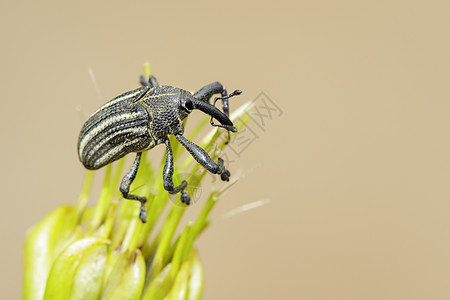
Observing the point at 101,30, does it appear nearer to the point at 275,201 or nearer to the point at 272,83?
the point at 272,83

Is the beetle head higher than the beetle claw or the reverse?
higher

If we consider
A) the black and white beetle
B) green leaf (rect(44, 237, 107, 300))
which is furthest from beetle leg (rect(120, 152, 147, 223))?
green leaf (rect(44, 237, 107, 300))

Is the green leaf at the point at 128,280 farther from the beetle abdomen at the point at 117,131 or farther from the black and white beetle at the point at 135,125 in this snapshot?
the beetle abdomen at the point at 117,131

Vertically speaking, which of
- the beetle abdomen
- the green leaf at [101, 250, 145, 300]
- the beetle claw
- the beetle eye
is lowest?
the green leaf at [101, 250, 145, 300]

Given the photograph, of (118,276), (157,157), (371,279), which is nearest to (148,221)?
(118,276)

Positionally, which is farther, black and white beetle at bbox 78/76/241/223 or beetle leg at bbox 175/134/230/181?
black and white beetle at bbox 78/76/241/223

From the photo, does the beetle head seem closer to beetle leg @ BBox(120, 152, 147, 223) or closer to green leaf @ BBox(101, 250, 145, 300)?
beetle leg @ BBox(120, 152, 147, 223)

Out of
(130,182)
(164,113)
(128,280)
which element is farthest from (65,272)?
(164,113)
